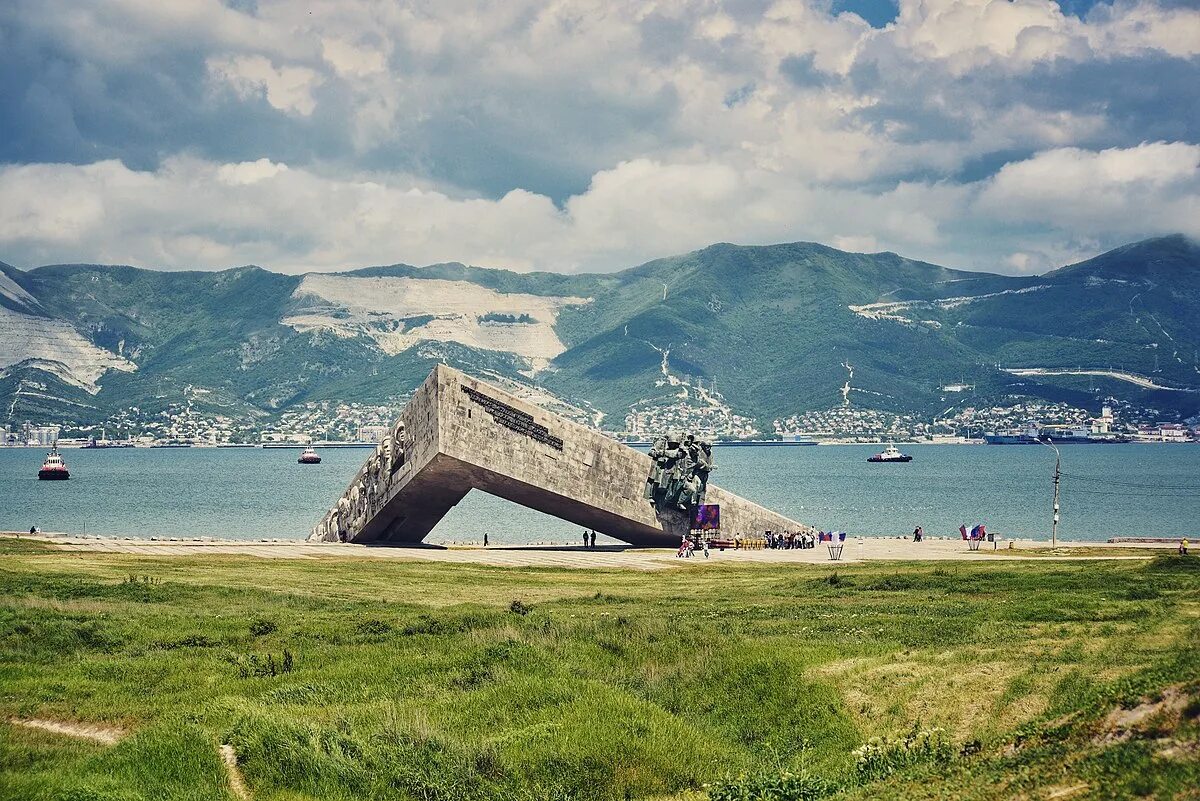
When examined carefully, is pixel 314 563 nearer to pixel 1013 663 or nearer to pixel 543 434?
pixel 543 434

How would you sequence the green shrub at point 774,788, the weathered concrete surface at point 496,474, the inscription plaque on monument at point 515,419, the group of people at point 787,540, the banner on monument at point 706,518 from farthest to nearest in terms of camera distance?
the group of people at point 787,540, the banner on monument at point 706,518, the inscription plaque on monument at point 515,419, the weathered concrete surface at point 496,474, the green shrub at point 774,788

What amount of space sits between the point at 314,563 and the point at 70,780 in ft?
112

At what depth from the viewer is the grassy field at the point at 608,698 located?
14413 mm

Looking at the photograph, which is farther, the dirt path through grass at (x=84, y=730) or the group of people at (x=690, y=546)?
the group of people at (x=690, y=546)

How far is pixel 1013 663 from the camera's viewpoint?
1948cm

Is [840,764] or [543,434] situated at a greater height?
[543,434]

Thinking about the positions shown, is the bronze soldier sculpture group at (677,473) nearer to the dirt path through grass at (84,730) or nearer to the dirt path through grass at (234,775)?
the dirt path through grass at (84,730)

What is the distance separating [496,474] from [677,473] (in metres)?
10.5

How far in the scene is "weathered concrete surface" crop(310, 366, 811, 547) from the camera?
54188mm

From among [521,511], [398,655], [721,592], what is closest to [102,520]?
[521,511]

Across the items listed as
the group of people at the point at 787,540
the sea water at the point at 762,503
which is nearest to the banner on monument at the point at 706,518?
the group of people at the point at 787,540

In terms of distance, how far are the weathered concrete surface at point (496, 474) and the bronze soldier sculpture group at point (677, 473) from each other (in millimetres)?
521

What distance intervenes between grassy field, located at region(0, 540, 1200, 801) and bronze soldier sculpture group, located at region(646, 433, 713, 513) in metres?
28.2

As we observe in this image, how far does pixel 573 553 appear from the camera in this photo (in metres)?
60.2
